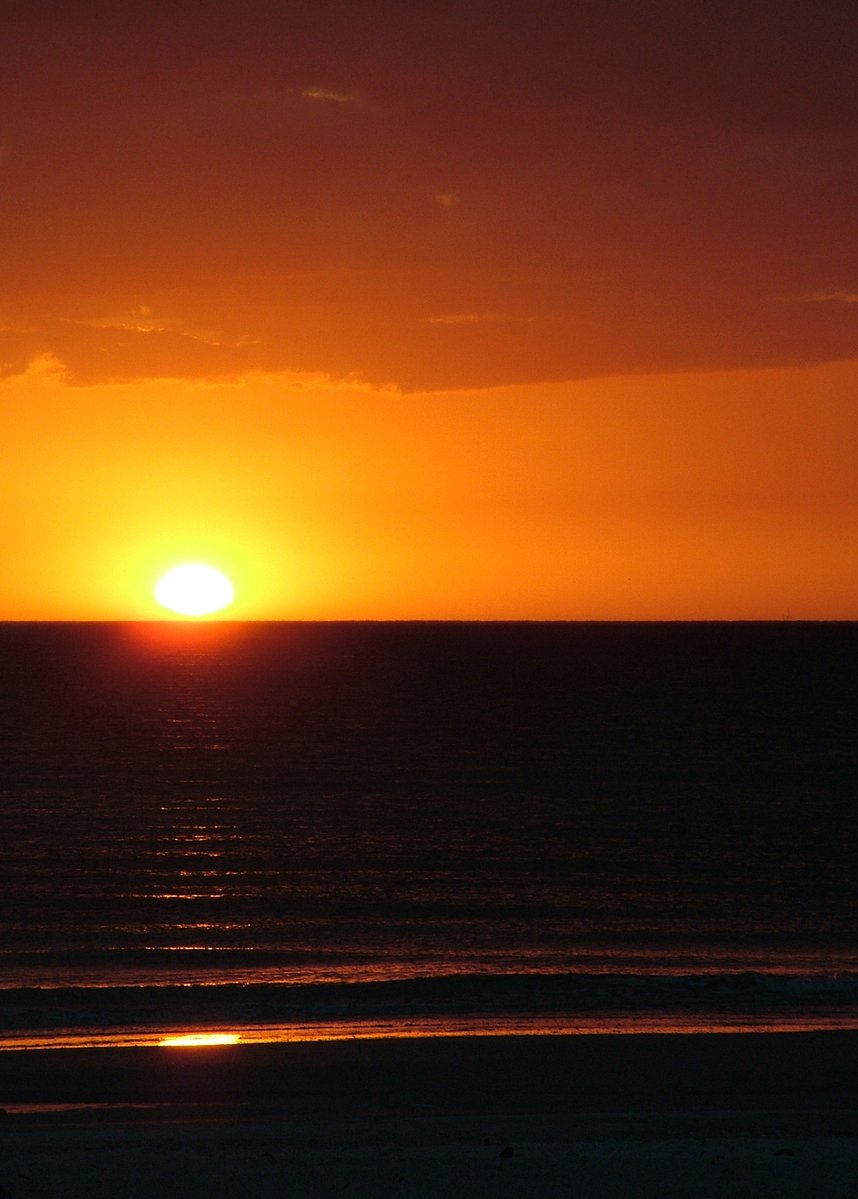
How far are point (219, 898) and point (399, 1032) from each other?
13.8 m

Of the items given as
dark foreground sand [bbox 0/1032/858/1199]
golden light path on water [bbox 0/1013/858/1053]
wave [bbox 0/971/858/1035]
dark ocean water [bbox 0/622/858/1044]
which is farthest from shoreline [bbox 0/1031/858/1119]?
wave [bbox 0/971/858/1035]

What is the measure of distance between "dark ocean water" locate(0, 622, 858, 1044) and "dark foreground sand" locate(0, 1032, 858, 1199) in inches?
80.3

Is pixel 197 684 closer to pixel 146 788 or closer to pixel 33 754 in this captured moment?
pixel 33 754

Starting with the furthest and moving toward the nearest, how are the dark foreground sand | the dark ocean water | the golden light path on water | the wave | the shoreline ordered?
1. the dark ocean water
2. the wave
3. the golden light path on water
4. the shoreline
5. the dark foreground sand

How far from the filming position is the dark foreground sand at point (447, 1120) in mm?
12586

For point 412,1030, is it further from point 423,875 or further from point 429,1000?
point 423,875

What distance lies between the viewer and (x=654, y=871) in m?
37.0

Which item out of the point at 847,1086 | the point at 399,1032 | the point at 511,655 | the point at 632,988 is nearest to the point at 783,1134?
the point at 847,1086

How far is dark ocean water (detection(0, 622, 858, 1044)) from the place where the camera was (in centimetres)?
2217

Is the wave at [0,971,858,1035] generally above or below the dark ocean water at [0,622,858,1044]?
below

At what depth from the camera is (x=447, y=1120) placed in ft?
50.2

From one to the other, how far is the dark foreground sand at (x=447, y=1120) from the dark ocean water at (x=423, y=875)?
204 centimetres

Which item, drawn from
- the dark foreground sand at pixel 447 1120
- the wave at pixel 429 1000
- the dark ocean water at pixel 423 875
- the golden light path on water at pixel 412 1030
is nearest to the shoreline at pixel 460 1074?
the dark foreground sand at pixel 447 1120

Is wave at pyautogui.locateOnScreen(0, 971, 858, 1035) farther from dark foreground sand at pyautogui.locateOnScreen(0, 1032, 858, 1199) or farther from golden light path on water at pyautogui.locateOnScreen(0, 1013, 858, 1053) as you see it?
dark foreground sand at pyautogui.locateOnScreen(0, 1032, 858, 1199)
